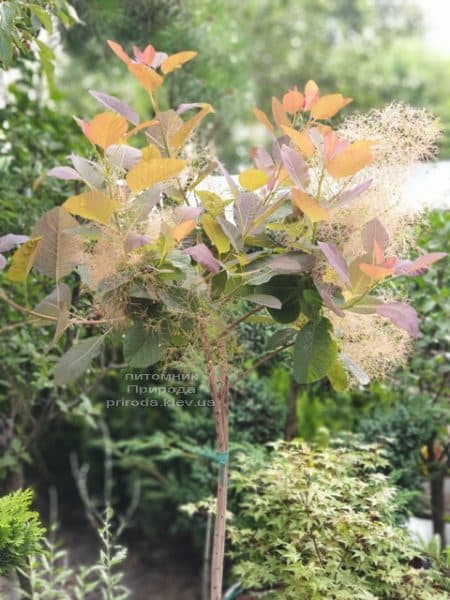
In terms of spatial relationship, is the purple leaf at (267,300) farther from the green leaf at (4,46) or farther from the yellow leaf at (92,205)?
the green leaf at (4,46)

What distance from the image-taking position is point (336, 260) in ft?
3.05

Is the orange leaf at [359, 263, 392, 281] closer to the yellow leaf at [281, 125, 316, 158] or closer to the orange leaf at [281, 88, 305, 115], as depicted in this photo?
the yellow leaf at [281, 125, 316, 158]

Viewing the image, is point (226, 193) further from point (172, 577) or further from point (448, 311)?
point (172, 577)

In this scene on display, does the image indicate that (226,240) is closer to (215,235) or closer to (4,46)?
(215,235)

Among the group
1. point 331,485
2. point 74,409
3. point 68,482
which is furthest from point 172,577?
point 331,485

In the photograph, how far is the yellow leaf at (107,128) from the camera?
94cm

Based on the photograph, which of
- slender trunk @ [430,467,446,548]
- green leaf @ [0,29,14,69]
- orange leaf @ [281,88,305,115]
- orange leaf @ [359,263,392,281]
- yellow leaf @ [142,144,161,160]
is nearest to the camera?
orange leaf @ [359,263,392,281]

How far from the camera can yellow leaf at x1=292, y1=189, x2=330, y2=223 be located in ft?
3.02

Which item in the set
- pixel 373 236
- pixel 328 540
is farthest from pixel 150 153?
pixel 328 540

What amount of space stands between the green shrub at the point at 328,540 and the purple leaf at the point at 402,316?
20.9 inches

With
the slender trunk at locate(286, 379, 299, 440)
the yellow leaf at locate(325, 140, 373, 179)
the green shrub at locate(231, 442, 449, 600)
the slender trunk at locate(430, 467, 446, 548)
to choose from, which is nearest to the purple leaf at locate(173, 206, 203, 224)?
the yellow leaf at locate(325, 140, 373, 179)

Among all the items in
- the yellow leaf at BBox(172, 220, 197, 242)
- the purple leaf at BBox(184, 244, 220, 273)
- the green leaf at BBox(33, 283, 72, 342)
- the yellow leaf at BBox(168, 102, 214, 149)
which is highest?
the yellow leaf at BBox(168, 102, 214, 149)

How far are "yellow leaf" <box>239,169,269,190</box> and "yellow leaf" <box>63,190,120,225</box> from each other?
0.20m

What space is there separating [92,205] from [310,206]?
0.32 m
